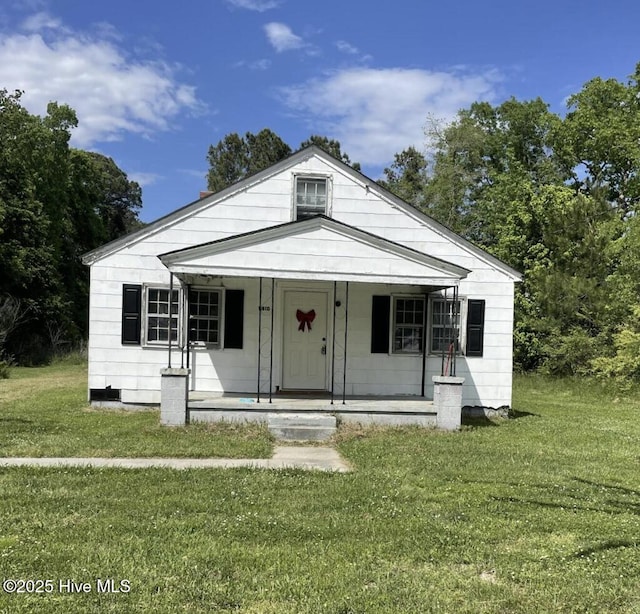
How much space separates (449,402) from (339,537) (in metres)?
5.60

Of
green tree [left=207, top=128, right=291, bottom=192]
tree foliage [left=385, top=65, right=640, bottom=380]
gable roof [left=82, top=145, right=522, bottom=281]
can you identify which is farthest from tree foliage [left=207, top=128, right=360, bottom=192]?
gable roof [left=82, top=145, right=522, bottom=281]

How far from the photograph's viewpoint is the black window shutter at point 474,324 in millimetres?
11641

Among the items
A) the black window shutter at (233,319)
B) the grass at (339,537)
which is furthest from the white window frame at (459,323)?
the grass at (339,537)

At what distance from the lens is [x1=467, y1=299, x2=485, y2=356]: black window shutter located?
38.2 feet

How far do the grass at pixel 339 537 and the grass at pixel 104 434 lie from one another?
1.06 m

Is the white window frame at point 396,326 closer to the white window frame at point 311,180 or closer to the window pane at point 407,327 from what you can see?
the window pane at point 407,327

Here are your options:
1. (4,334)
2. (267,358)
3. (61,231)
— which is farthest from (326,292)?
A: (61,231)

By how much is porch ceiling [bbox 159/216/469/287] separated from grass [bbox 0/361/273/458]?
2695mm

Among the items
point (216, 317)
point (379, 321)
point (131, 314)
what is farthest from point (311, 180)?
point (131, 314)

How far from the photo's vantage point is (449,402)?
984 centimetres

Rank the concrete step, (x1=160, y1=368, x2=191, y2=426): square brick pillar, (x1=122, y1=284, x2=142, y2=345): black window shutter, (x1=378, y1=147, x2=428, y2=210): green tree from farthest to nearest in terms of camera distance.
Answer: (x1=378, y1=147, x2=428, y2=210): green tree < (x1=122, y1=284, x2=142, y2=345): black window shutter < (x1=160, y1=368, x2=191, y2=426): square brick pillar < the concrete step

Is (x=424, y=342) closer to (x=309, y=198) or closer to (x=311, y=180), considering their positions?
(x=309, y=198)

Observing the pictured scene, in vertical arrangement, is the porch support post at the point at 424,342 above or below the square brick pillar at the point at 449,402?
above

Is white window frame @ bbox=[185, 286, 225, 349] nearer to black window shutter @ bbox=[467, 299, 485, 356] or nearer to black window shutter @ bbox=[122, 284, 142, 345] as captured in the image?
black window shutter @ bbox=[122, 284, 142, 345]
